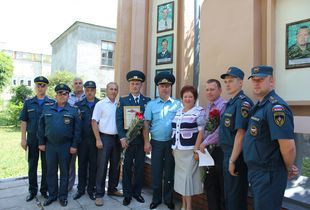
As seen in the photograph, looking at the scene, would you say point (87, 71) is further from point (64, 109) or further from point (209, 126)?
point (209, 126)

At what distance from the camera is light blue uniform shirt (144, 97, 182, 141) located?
4.22 metres

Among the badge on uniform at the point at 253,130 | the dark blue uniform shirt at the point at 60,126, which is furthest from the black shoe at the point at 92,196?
the badge on uniform at the point at 253,130

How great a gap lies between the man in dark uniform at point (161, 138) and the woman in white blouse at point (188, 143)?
1.02 ft

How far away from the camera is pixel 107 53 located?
21.1m

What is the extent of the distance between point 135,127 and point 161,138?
0.41 meters

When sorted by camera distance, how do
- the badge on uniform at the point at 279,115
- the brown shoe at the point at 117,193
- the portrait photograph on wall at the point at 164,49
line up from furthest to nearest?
the portrait photograph on wall at the point at 164,49
the brown shoe at the point at 117,193
the badge on uniform at the point at 279,115

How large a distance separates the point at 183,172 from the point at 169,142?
1.67ft

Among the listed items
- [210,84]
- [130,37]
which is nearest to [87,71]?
[130,37]

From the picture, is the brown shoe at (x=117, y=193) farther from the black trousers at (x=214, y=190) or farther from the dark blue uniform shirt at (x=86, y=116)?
the black trousers at (x=214, y=190)

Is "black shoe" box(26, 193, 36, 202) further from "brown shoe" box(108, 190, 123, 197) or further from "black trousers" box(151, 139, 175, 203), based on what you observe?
"black trousers" box(151, 139, 175, 203)

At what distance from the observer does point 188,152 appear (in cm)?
386

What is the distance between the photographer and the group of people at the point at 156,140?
10.0 feet

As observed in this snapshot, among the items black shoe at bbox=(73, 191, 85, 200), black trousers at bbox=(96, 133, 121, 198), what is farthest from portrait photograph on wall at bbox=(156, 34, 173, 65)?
black shoe at bbox=(73, 191, 85, 200)

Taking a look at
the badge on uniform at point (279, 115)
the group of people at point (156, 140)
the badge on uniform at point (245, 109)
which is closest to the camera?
the badge on uniform at point (279, 115)
